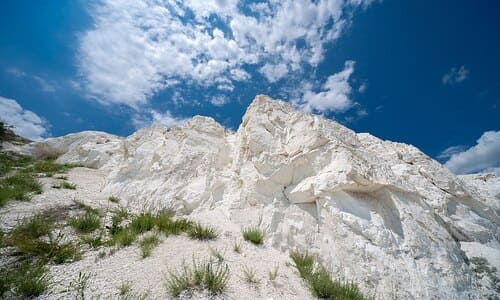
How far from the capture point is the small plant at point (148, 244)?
4609mm

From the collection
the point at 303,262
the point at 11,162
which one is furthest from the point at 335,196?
the point at 11,162

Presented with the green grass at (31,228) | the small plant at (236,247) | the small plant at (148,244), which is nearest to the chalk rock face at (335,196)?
the small plant at (236,247)

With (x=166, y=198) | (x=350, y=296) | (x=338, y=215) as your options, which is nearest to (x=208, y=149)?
(x=166, y=198)

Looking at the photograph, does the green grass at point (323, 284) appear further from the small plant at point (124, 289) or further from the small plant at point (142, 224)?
the small plant at point (142, 224)

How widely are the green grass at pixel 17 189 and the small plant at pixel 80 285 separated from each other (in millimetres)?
4928

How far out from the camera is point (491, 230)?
5.81 meters

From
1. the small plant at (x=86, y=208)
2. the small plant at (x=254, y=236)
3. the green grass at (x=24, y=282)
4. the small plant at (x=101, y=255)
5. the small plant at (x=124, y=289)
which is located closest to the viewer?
the green grass at (x=24, y=282)

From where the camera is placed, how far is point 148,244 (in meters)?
4.93

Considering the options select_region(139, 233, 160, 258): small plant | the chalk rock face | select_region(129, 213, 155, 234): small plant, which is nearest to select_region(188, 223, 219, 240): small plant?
select_region(139, 233, 160, 258): small plant

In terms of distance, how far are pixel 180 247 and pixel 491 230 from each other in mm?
7611

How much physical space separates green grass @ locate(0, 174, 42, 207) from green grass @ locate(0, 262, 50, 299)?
4.25 meters

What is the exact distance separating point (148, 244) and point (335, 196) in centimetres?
433

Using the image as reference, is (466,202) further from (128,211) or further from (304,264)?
(128,211)

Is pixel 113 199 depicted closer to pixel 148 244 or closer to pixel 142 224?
pixel 142 224
